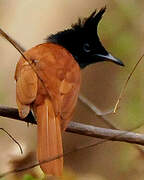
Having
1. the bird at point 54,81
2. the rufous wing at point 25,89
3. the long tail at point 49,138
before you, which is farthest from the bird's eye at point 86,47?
the long tail at point 49,138

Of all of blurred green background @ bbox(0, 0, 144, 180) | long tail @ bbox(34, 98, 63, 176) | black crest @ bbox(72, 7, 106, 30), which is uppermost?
black crest @ bbox(72, 7, 106, 30)

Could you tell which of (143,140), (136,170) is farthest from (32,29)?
(143,140)

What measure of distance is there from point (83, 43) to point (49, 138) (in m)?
0.57

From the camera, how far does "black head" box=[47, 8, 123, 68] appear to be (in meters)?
2.42

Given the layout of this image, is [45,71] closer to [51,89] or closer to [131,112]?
[51,89]

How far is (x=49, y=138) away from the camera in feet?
6.60

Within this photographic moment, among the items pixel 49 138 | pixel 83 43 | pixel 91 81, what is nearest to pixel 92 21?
pixel 83 43

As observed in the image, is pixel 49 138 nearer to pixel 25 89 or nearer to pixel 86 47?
pixel 25 89

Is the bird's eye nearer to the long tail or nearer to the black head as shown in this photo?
the black head

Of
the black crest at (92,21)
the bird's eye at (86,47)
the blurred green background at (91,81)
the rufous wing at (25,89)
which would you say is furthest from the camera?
the blurred green background at (91,81)

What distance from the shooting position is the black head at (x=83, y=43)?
7.95ft

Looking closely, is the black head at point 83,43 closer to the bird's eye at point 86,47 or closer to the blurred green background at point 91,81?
the bird's eye at point 86,47

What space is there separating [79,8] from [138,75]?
431 mm

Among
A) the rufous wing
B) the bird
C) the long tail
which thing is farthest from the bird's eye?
the long tail
